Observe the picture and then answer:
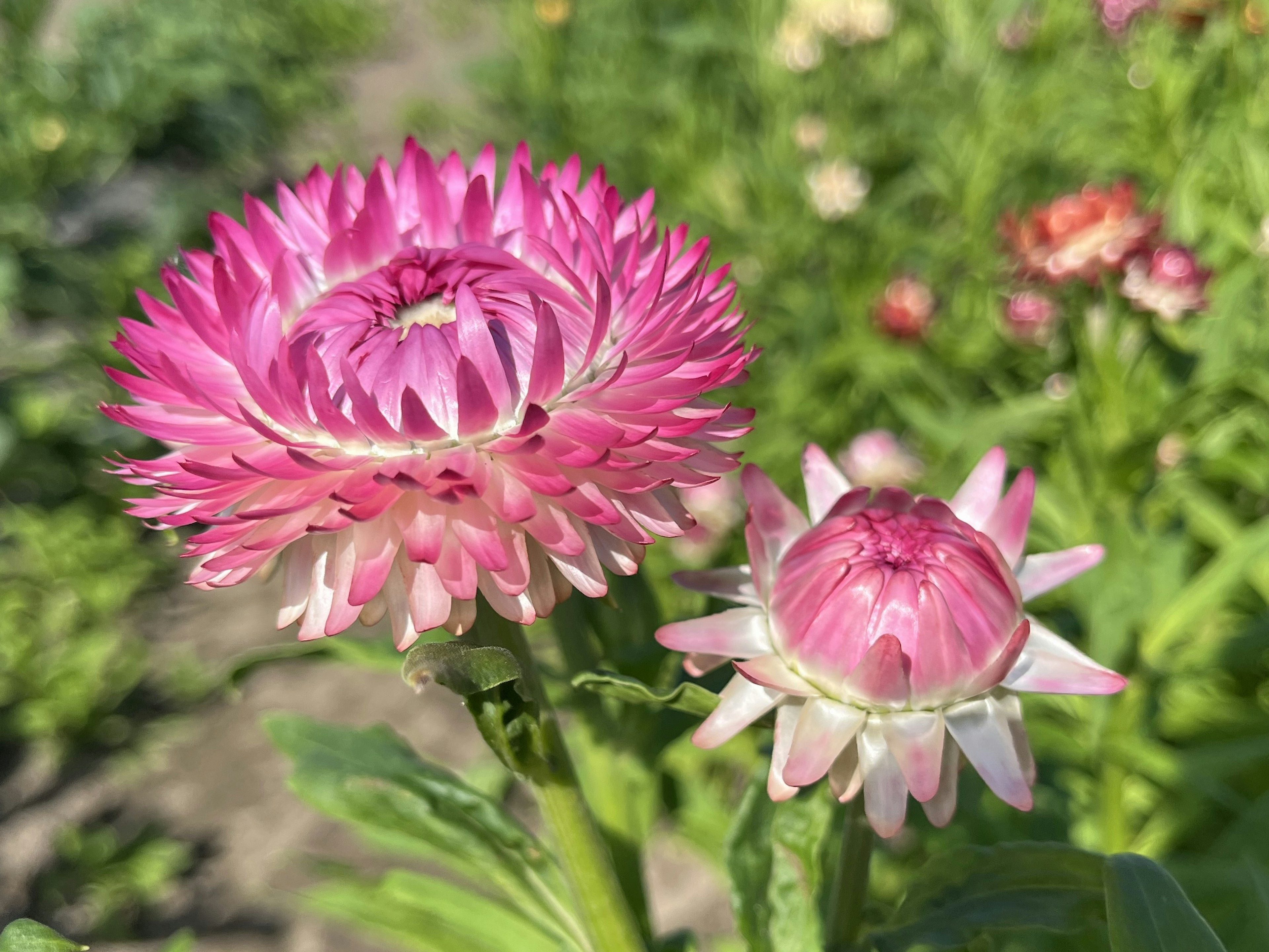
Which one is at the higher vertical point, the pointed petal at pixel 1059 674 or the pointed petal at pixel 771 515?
the pointed petal at pixel 771 515

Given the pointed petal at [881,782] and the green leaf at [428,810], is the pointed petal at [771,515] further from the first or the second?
the green leaf at [428,810]

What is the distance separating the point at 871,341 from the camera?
2459 millimetres

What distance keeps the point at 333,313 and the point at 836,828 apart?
36.0 inches

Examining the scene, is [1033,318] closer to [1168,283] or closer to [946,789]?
[1168,283]

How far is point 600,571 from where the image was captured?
70cm

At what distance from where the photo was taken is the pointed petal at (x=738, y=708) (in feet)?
2.45

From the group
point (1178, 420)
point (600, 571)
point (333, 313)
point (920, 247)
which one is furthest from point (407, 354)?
point (920, 247)

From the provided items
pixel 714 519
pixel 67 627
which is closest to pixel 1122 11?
pixel 714 519

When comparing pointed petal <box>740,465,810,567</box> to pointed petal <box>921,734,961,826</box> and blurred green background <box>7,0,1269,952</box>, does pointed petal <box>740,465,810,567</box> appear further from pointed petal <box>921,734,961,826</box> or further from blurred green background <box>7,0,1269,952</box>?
blurred green background <box>7,0,1269,952</box>

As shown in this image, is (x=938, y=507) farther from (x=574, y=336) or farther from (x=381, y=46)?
(x=381, y=46)

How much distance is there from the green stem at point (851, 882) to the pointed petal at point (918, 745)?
0.11 metres

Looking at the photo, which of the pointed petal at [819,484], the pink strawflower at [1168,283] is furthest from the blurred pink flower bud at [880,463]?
the pointed petal at [819,484]

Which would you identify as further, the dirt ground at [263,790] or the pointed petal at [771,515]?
the dirt ground at [263,790]

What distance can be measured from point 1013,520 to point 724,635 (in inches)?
11.5
